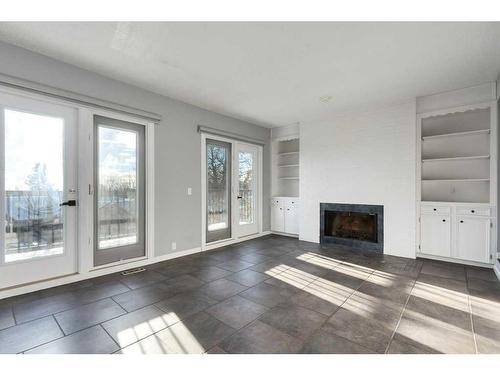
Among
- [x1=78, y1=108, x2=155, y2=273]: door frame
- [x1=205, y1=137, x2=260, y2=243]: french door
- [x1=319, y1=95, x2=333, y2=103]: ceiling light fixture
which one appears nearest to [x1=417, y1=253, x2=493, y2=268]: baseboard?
[x1=319, y1=95, x2=333, y2=103]: ceiling light fixture

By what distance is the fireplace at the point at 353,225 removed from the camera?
4387 mm

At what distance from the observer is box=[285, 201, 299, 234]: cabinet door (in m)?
5.59

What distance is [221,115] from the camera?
4.78 metres

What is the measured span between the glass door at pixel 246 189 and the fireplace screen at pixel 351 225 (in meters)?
1.64

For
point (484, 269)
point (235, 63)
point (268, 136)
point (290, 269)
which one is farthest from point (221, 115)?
point (484, 269)

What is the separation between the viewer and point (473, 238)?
11.7ft

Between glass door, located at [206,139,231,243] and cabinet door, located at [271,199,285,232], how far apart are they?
141cm

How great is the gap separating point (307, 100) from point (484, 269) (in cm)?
357

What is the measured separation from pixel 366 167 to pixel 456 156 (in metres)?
1.36

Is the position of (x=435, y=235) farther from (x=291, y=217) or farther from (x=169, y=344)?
(x=169, y=344)

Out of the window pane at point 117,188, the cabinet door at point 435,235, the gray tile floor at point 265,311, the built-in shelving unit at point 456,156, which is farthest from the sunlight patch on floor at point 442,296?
the window pane at point 117,188

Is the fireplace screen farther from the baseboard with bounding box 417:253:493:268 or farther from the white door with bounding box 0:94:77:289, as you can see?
the white door with bounding box 0:94:77:289

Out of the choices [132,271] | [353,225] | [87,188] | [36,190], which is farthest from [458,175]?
[36,190]
